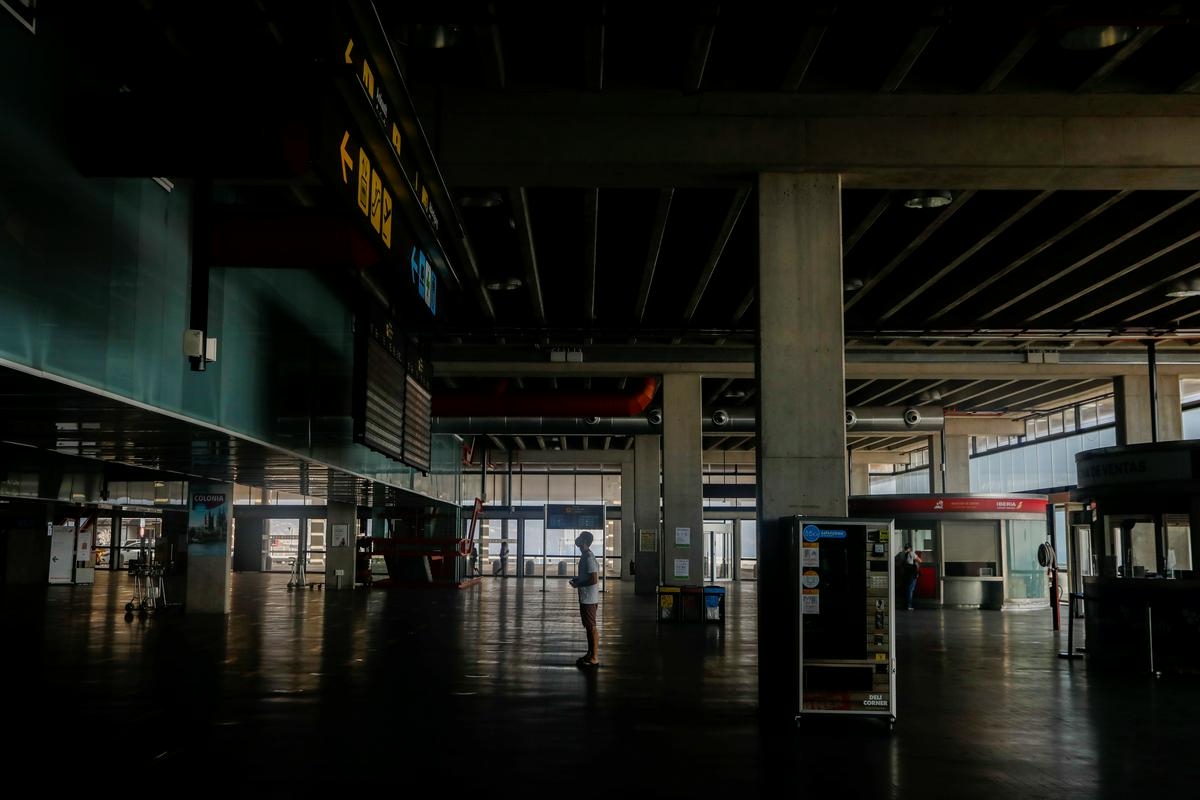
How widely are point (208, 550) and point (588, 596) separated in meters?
10.9

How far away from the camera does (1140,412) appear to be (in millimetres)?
21750

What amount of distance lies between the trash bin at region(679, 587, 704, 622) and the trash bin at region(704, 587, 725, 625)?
8 centimetres

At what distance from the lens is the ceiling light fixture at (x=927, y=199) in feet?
37.0

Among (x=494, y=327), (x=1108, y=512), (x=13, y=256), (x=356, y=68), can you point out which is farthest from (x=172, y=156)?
(x=1108, y=512)

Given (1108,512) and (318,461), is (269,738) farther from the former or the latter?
(1108,512)

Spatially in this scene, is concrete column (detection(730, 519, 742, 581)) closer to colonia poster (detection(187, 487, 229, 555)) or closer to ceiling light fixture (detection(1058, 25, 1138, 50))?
colonia poster (detection(187, 487, 229, 555))

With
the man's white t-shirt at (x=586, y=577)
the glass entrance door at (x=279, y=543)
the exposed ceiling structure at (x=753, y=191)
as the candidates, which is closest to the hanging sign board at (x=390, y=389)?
the exposed ceiling structure at (x=753, y=191)

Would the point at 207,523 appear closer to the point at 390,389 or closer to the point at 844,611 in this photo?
the point at 390,389

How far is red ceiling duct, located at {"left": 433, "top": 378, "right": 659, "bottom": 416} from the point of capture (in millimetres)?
23922

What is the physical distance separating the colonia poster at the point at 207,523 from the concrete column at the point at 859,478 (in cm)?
2671

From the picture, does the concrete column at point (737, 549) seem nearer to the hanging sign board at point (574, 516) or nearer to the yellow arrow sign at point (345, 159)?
the hanging sign board at point (574, 516)

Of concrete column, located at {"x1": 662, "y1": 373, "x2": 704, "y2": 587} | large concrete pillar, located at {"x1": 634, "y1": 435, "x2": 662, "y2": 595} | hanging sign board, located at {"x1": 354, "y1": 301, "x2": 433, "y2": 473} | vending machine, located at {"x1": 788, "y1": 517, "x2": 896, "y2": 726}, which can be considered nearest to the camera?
vending machine, located at {"x1": 788, "y1": 517, "x2": 896, "y2": 726}

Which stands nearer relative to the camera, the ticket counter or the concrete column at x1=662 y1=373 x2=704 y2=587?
the concrete column at x1=662 y1=373 x2=704 y2=587

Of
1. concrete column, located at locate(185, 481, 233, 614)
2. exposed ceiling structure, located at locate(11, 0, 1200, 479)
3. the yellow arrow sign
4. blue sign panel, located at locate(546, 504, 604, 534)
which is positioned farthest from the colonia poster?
the yellow arrow sign
